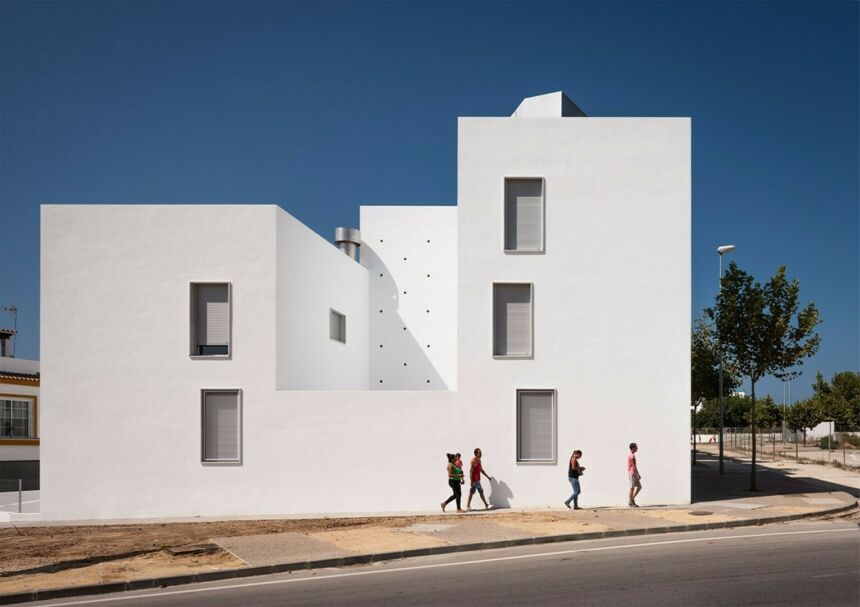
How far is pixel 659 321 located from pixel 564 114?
6.85 meters

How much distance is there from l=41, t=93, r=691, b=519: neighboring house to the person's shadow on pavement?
54 mm

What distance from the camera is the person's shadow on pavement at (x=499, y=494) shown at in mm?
19625

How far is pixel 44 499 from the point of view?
63.4 feet

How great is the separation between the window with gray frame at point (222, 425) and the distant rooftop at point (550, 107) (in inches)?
439

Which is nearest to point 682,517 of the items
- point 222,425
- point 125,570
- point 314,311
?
point 222,425

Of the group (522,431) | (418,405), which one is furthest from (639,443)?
(418,405)

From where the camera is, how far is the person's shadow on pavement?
19.6 m

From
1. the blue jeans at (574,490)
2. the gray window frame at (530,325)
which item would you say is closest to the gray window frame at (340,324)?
the gray window frame at (530,325)

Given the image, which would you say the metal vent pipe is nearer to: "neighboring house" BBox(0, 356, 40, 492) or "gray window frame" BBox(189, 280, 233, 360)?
"gray window frame" BBox(189, 280, 233, 360)

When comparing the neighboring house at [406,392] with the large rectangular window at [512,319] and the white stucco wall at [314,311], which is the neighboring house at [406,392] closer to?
the large rectangular window at [512,319]

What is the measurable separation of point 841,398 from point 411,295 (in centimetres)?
4563

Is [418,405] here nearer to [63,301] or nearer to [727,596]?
[63,301]

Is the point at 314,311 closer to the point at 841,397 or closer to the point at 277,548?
the point at 277,548

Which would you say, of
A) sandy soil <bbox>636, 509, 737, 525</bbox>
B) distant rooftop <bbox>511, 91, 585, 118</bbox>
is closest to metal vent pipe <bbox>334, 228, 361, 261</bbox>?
distant rooftop <bbox>511, 91, 585, 118</bbox>
